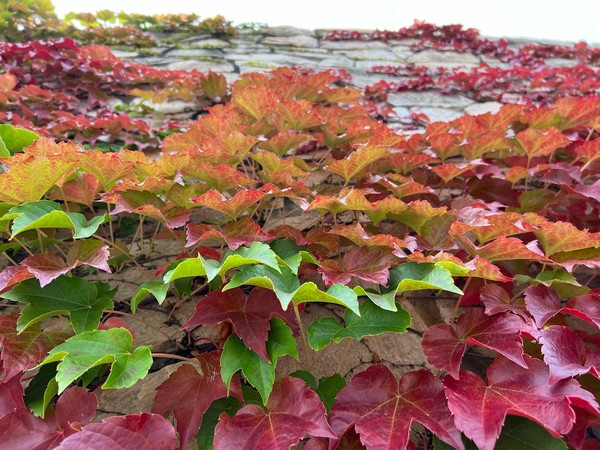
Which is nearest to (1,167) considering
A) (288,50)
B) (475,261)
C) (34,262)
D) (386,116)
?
(34,262)

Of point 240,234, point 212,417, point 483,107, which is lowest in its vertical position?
point 212,417

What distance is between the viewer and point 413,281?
689 mm

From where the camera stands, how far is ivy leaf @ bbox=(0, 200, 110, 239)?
73 centimetres

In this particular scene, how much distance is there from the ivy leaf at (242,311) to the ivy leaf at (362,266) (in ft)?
0.38

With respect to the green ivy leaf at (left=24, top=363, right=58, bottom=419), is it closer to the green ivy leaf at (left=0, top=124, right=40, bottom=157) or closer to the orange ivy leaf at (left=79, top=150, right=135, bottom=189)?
the orange ivy leaf at (left=79, top=150, right=135, bottom=189)

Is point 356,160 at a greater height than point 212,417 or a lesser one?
greater

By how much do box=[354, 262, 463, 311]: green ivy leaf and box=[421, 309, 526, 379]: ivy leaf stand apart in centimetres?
11

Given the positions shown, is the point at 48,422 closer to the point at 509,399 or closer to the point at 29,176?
the point at 29,176

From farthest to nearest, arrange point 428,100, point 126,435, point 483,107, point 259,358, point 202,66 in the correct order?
point 202,66 → point 428,100 → point 483,107 → point 259,358 → point 126,435

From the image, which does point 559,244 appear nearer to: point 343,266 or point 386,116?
point 343,266

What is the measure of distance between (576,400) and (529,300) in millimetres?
223

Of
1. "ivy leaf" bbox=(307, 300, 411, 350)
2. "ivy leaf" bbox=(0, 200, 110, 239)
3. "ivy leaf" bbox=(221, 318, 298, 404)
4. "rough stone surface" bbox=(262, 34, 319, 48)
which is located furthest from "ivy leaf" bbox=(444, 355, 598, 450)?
"rough stone surface" bbox=(262, 34, 319, 48)

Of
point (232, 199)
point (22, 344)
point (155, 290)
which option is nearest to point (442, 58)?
point (232, 199)

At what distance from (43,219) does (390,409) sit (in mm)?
655
